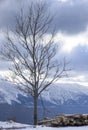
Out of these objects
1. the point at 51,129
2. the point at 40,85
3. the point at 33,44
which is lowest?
the point at 51,129

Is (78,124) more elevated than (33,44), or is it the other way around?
(33,44)

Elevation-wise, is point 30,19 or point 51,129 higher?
point 30,19

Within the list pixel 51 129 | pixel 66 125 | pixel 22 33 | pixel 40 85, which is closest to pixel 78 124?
pixel 66 125

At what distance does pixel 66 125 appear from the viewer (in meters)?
26.8

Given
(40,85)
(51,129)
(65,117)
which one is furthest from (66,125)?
(40,85)

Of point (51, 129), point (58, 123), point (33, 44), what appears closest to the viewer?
point (51, 129)

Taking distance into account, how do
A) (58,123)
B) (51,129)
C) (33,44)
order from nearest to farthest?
(51,129) < (58,123) < (33,44)

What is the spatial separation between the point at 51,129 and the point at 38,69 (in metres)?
9.43

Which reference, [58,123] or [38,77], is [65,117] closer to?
[58,123]

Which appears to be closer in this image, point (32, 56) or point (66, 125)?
point (66, 125)

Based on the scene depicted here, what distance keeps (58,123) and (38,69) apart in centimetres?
735

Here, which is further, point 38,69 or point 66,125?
point 38,69

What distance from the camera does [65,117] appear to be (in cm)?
2692

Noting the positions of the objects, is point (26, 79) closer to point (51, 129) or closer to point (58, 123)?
point (58, 123)
